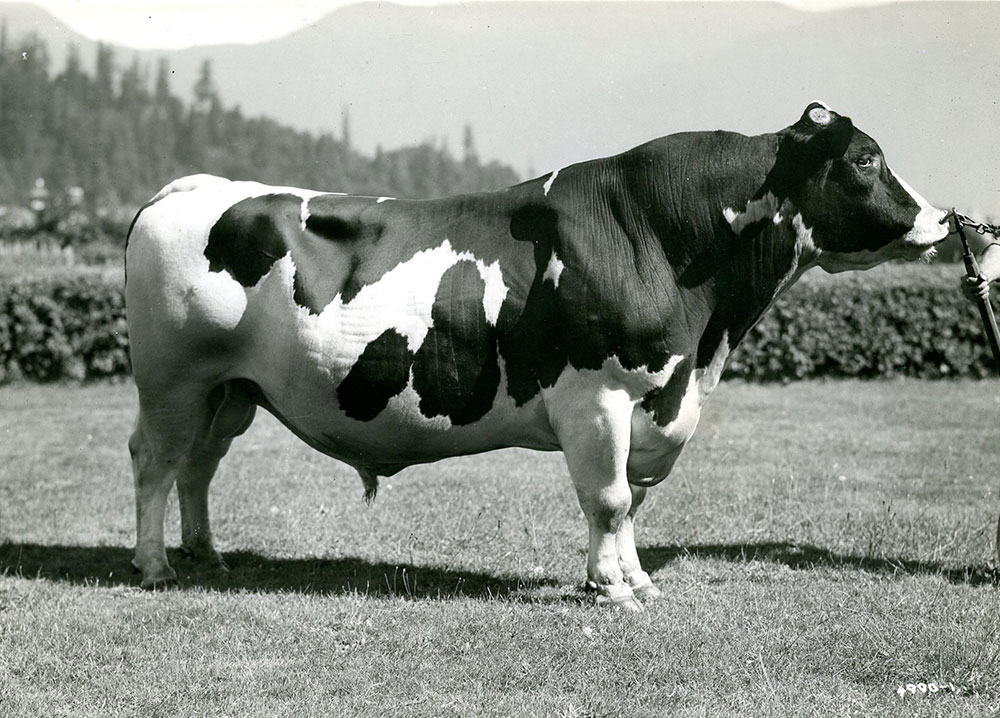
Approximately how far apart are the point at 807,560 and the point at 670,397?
1713mm

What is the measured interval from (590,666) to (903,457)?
6.07 metres

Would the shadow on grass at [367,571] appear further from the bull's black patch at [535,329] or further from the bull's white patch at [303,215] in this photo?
the bull's white patch at [303,215]

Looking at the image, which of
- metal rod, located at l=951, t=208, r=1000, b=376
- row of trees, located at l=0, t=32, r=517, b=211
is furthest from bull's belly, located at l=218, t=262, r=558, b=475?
row of trees, located at l=0, t=32, r=517, b=211

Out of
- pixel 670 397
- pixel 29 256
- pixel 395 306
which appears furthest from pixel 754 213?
pixel 29 256

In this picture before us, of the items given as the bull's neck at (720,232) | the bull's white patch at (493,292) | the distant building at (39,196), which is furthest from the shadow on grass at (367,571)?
the distant building at (39,196)

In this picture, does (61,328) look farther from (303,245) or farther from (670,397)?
(670,397)

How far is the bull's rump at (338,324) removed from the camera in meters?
5.36

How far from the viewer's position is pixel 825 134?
203 inches

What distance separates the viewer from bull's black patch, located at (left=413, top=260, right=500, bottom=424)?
5.32m

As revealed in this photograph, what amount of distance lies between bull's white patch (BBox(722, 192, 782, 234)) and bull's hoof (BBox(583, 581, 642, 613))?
75.8 inches

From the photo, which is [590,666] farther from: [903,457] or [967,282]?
[903,457]

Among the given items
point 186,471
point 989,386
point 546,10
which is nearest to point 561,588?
point 186,471

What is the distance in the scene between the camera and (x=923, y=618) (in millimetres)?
4977

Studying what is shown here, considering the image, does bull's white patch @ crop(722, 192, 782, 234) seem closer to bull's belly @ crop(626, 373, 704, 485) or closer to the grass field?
bull's belly @ crop(626, 373, 704, 485)
